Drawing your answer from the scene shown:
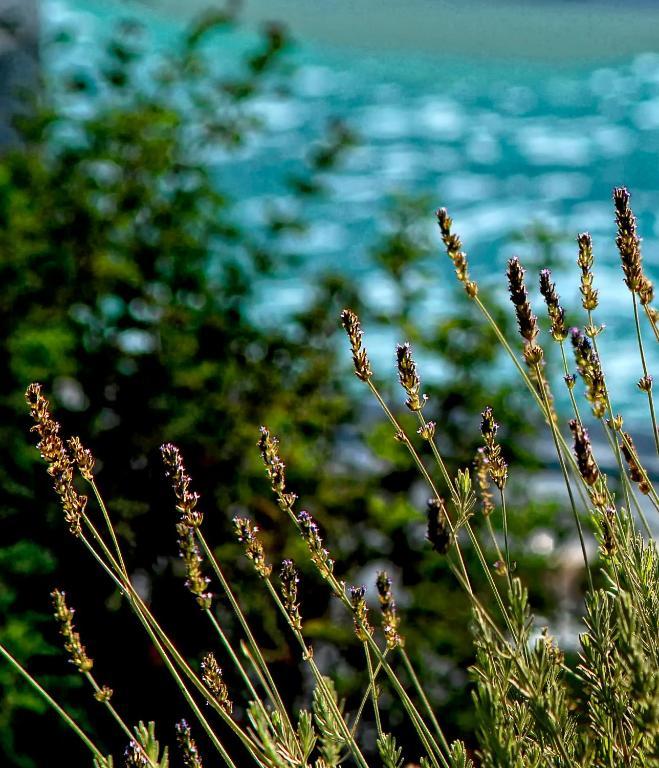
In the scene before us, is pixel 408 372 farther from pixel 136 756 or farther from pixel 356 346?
pixel 136 756

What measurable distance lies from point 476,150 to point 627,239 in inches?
595

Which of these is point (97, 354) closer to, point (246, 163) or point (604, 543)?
point (604, 543)

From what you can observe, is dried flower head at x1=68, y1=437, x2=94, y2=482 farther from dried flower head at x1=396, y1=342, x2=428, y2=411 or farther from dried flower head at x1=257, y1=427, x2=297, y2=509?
dried flower head at x1=396, y1=342, x2=428, y2=411

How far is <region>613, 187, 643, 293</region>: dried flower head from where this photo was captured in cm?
151

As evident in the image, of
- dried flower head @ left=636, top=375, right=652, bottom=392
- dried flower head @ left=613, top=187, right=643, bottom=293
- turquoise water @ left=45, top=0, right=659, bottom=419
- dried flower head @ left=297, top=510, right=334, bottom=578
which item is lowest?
turquoise water @ left=45, top=0, right=659, bottom=419

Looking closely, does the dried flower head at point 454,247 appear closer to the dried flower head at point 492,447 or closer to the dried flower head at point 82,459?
the dried flower head at point 492,447

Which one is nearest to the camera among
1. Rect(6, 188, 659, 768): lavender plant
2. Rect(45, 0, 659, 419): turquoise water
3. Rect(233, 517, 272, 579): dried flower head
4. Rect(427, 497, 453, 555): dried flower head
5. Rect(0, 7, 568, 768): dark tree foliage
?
Rect(427, 497, 453, 555): dried flower head

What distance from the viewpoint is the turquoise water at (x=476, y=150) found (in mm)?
12492

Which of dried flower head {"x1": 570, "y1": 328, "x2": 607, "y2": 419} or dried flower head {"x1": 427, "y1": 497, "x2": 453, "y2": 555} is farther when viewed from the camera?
dried flower head {"x1": 570, "y1": 328, "x2": 607, "y2": 419}

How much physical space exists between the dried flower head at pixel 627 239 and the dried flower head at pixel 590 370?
0.11 meters

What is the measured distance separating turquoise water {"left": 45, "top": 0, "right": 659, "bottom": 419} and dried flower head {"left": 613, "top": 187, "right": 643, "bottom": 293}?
8314 mm

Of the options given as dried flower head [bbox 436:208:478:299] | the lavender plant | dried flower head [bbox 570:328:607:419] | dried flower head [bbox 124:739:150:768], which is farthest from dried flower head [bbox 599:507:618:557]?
dried flower head [bbox 124:739:150:768]

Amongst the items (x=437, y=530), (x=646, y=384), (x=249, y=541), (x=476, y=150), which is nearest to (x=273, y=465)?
(x=249, y=541)

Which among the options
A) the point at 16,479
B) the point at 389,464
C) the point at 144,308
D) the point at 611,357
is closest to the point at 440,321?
the point at 389,464
